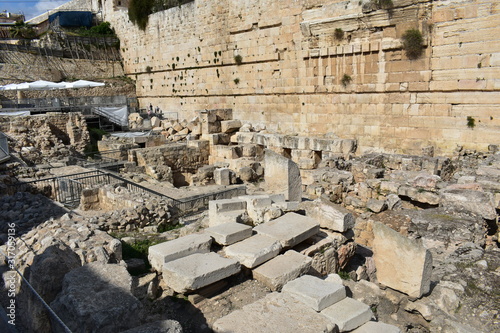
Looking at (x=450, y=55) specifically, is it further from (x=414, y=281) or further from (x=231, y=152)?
(x=414, y=281)

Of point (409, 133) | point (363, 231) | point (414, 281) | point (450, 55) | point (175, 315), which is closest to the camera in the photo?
point (175, 315)

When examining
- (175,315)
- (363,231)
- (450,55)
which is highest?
(450,55)

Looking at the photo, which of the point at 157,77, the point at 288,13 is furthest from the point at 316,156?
the point at 157,77

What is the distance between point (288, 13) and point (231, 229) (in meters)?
12.7

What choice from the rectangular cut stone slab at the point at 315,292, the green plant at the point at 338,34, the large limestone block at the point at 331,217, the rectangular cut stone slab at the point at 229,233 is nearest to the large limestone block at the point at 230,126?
the green plant at the point at 338,34

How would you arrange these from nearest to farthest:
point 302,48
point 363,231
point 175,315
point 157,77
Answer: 1. point 175,315
2. point 363,231
3. point 302,48
4. point 157,77

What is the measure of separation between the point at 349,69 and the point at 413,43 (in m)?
2.46

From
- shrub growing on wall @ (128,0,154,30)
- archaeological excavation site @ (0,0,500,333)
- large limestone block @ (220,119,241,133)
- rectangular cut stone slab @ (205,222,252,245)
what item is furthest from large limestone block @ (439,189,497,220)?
shrub growing on wall @ (128,0,154,30)

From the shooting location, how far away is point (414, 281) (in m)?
4.34

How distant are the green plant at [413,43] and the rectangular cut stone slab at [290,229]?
8510 mm

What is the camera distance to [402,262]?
4.51 meters

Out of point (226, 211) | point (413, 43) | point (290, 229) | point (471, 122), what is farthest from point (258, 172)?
point (290, 229)

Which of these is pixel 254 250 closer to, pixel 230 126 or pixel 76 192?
pixel 76 192

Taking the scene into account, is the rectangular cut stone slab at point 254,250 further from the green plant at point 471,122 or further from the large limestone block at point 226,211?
the green plant at point 471,122
